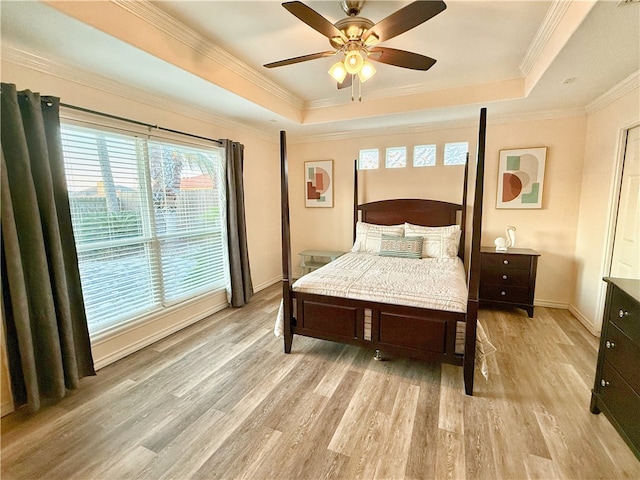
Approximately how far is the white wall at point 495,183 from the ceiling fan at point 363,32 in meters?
2.11

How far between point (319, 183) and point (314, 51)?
7.68 ft

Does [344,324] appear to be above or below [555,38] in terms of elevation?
below

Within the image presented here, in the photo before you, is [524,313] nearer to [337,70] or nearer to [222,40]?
[337,70]

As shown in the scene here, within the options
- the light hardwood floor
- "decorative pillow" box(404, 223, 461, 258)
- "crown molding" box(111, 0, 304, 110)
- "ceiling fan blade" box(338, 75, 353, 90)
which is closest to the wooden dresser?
the light hardwood floor

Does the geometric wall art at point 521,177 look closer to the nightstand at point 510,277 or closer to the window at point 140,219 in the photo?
the nightstand at point 510,277

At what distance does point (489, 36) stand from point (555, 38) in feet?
1.43

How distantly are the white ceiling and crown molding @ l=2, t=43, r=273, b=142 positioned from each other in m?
0.01

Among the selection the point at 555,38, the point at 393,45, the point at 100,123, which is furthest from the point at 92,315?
the point at 555,38

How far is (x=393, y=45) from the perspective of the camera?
239 cm

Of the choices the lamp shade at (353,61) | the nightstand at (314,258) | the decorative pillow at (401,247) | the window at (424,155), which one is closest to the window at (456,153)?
the window at (424,155)

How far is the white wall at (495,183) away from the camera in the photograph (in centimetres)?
341

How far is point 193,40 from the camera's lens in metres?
2.20

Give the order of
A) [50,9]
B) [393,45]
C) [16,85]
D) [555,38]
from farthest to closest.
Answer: [393,45] → [555,38] → [16,85] → [50,9]

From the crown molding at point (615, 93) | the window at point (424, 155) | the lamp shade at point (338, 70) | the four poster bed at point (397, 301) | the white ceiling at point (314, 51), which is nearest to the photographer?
the white ceiling at point (314, 51)
